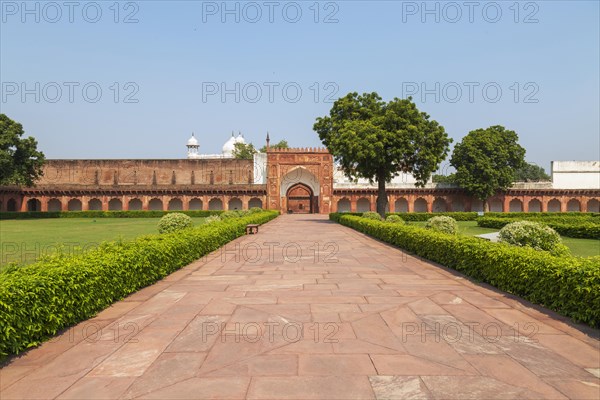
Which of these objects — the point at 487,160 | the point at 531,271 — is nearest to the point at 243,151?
the point at 487,160

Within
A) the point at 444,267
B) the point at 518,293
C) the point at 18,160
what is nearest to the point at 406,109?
the point at 444,267

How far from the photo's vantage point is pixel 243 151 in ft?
174

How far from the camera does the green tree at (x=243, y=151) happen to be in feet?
173

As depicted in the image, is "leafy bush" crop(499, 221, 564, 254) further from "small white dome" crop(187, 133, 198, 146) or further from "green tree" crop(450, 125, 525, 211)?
"small white dome" crop(187, 133, 198, 146)

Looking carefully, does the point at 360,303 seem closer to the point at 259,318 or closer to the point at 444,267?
the point at 259,318

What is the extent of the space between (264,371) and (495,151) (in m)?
35.8

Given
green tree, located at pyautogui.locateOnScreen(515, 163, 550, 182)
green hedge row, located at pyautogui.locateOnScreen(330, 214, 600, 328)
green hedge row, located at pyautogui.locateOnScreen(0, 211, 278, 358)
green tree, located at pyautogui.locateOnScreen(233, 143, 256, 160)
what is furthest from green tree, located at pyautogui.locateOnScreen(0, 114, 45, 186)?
green tree, located at pyautogui.locateOnScreen(515, 163, 550, 182)

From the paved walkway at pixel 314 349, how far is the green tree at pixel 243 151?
47232 mm

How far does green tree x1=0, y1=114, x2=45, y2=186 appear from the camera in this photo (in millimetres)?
28531

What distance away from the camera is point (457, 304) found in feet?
17.3

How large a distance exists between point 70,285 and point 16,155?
31313 mm

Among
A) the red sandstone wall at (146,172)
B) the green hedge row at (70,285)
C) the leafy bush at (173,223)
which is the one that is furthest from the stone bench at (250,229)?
the red sandstone wall at (146,172)

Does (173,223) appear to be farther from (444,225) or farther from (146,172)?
(146,172)

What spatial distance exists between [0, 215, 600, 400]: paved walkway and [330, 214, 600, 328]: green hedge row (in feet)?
0.81
